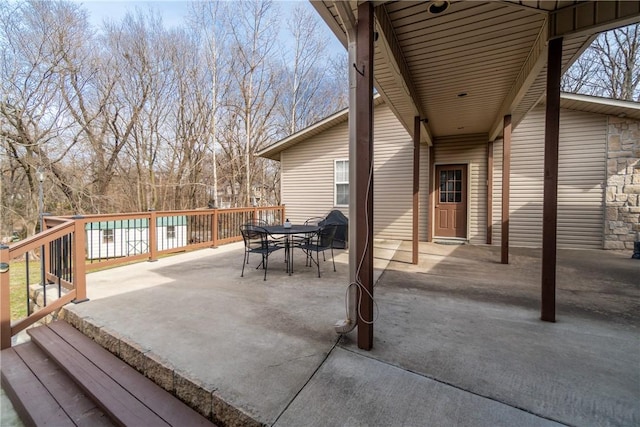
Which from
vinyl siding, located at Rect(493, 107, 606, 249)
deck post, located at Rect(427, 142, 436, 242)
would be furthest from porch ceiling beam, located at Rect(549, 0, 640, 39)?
deck post, located at Rect(427, 142, 436, 242)

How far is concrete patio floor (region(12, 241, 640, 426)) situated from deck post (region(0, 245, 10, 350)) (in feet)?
1.51

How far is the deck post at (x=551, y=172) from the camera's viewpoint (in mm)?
2580

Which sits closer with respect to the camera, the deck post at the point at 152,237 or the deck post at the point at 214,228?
the deck post at the point at 152,237

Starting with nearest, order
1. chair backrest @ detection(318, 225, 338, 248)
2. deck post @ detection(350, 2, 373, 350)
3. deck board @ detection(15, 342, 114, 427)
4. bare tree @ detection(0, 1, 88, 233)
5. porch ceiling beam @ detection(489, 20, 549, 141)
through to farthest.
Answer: deck board @ detection(15, 342, 114, 427)
deck post @ detection(350, 2, 373, 350)
porch ceiling beam @ detection(489, 20, 549, 141)
chair backrest @ detection(318, 225, 338, 248)
bare tree @ detection(0, 1, 88, 233)

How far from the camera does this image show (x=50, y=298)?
324 centimetres

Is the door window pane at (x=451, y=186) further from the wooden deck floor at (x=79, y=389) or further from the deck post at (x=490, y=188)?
the wooden deck floor at (x=79, y=389)

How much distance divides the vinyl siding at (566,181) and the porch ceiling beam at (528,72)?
2.09m

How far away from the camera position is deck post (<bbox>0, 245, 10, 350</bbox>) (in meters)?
2.59

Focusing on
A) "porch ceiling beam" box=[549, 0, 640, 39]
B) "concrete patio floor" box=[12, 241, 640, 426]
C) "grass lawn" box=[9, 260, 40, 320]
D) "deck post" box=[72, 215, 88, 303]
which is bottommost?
"grass lawn" box=[9, 260, 40, 320]

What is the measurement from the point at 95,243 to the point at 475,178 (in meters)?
9.30

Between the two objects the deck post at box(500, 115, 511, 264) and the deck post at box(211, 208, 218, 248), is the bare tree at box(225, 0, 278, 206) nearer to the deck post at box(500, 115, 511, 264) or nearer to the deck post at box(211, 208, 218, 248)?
the deck post at box(211, 208, 218, 248)

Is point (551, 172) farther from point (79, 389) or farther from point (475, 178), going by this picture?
point (475, 178)

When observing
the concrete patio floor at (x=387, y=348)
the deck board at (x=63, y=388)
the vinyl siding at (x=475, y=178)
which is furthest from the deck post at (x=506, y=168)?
the deck board at (x=63, y=388)

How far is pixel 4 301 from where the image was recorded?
2.63 meters
